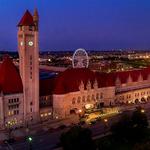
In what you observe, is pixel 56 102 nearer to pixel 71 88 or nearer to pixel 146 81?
pixel 71 88

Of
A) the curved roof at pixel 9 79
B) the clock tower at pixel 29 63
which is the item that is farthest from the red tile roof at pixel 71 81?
the curved roof at pixel 9 79

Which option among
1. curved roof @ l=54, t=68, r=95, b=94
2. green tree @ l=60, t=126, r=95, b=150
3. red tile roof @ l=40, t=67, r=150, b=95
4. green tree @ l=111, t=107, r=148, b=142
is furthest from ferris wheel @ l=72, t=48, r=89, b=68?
green tree @ l=60, t=126, r=95, b=150

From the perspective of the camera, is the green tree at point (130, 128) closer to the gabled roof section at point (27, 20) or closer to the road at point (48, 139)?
the road at point (48, 139)

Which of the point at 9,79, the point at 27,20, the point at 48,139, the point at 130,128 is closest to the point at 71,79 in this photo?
the point at 9,79

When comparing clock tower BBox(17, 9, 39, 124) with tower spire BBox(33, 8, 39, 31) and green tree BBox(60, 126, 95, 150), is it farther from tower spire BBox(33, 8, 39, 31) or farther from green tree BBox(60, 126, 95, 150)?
green tree BBox(60, 126, 95, 150)

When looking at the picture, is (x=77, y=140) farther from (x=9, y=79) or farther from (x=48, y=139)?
(x=9, y=79)
